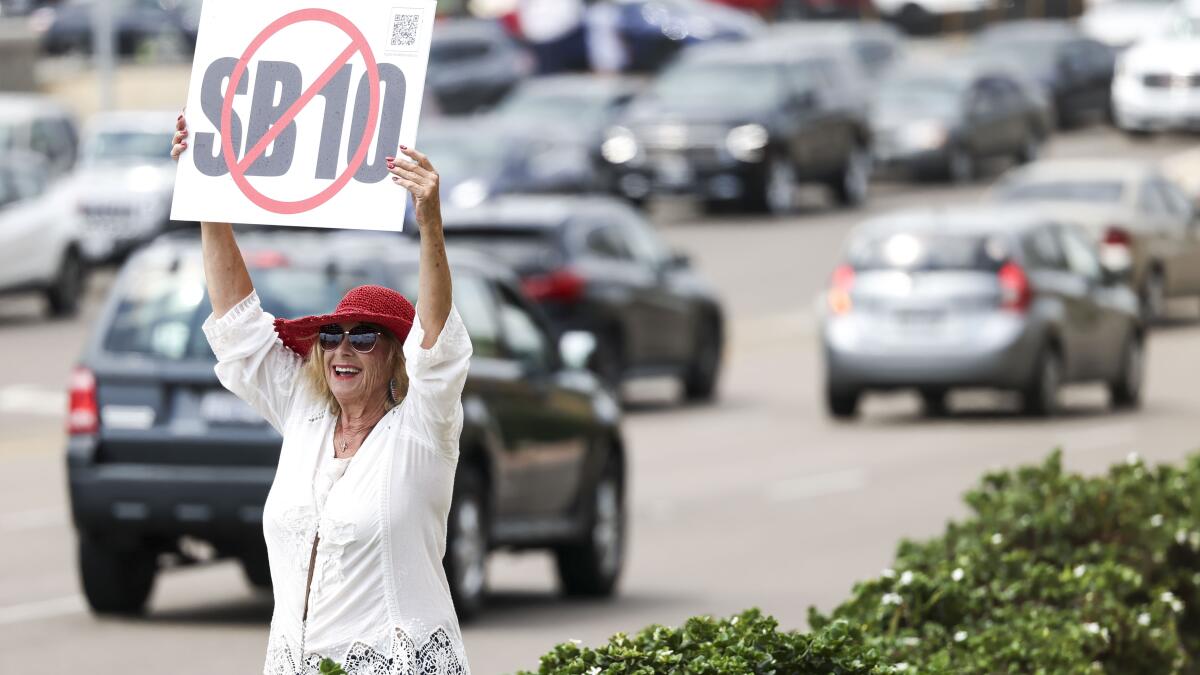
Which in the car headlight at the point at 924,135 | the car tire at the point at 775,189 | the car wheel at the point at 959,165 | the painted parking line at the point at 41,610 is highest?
the car headlight at the point at 924,135

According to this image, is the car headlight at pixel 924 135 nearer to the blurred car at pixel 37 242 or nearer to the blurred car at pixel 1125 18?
the blurred car at pixel 1125 18

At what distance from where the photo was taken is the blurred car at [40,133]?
115 ft

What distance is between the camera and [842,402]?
23266mm

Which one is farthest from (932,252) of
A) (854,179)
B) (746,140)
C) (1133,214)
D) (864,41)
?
(864,41)

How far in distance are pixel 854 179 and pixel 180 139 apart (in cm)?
3470

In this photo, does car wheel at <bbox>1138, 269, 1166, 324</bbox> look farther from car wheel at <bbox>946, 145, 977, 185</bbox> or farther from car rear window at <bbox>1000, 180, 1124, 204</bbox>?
car wheel at <bbox>946, 145, 977, 185</bbox>

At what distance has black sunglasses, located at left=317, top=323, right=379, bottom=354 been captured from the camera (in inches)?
228

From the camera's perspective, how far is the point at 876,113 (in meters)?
41.9

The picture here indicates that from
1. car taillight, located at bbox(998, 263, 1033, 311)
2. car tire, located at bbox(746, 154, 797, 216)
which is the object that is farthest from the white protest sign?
car tire, located at bbox(746, 154, 797, 216)

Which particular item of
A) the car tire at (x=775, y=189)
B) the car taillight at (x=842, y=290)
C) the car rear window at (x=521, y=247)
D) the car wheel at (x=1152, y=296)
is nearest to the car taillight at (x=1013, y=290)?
the car taillight at (x=842, y=290)

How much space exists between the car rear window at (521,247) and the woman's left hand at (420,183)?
54.3ft

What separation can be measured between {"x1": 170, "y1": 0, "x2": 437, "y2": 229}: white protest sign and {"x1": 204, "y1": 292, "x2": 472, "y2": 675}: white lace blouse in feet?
1.25

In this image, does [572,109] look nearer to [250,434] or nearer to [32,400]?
[32,400]

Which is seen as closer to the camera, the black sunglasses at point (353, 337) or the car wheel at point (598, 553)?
the black sunglasses at point (353, 337)
